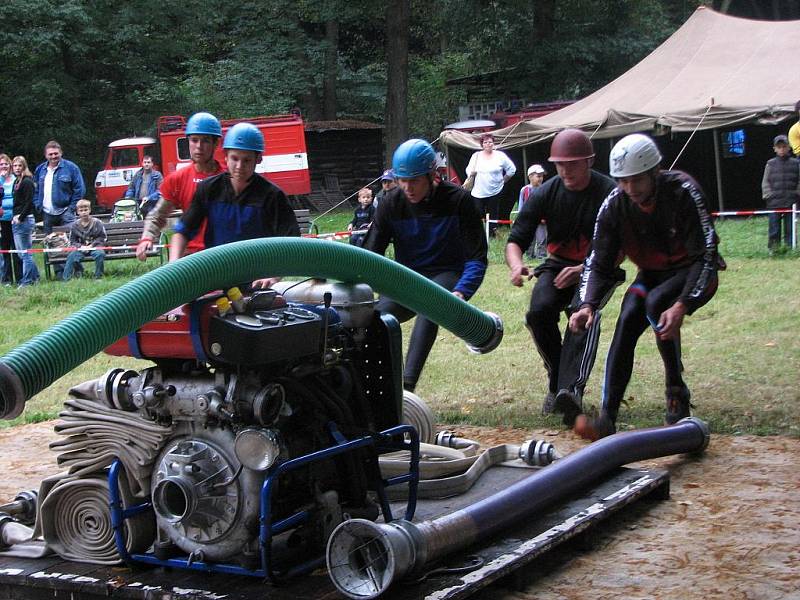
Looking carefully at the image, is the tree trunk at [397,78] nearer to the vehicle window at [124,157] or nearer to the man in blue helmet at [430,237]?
the vehicle window at [124,157]

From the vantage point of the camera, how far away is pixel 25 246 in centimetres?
1717

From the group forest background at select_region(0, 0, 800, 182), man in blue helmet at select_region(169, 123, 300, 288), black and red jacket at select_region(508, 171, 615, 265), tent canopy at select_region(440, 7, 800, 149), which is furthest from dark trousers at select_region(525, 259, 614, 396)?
forest background at select_region(0, 0, 800, 182)

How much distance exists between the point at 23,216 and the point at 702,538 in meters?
14.0

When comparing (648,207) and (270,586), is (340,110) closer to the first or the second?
(648,207)

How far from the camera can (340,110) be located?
40.9 m

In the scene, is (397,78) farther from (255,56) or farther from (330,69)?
(255,56)

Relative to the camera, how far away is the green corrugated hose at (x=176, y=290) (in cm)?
351

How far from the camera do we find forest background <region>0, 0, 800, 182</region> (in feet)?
109

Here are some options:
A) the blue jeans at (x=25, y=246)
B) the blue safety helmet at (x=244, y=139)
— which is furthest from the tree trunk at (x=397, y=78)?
the blue safety helmet at (x=244, y=139)

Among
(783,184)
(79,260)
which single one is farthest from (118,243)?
(783,184)

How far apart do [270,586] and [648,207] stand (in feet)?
11.7

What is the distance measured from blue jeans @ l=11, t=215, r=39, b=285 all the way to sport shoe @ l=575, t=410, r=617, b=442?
39.6 feet

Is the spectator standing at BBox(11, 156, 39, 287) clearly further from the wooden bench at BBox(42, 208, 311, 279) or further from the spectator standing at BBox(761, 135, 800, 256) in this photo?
the spectator standing at BBox(761, 135, 800, 256)

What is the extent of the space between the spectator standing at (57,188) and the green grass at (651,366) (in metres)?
3.29
